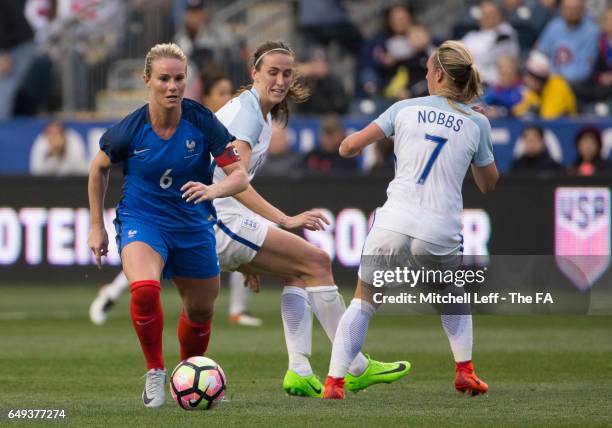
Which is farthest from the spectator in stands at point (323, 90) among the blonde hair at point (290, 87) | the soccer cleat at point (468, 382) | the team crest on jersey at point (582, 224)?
the soccer cleat at point (468, 382)

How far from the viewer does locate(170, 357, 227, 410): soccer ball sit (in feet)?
26.1

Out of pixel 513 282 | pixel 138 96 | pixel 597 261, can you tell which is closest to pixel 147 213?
pixel 513 282

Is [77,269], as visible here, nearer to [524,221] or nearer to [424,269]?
[524,221]

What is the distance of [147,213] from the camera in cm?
820

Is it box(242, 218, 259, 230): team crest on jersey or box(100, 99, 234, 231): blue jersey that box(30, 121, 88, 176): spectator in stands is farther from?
box(100, 99, 234, 231): blue jersey

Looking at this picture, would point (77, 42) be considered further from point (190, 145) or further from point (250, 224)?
point (190, 145)

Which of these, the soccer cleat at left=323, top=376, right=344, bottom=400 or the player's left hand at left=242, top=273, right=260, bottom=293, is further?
the player's left hand at left=242, top=273, right=260, bottom=293

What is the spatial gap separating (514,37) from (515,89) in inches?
44.0

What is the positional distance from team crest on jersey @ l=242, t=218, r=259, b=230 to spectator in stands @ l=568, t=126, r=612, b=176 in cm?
864

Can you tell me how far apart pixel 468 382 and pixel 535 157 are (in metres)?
8.76

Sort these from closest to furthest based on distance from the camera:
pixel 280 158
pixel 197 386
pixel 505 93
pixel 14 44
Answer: pixel 197 386
pixel 280 158
pixel 505 93
pixel 14 44

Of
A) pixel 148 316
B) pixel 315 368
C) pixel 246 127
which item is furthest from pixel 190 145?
pixel 315 368

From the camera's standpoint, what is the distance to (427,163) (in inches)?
328

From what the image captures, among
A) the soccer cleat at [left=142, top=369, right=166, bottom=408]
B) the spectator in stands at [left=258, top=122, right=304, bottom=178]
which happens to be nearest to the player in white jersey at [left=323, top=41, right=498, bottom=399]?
the soccer cleat at [left=142, top=369, right=166, bottom=408]
